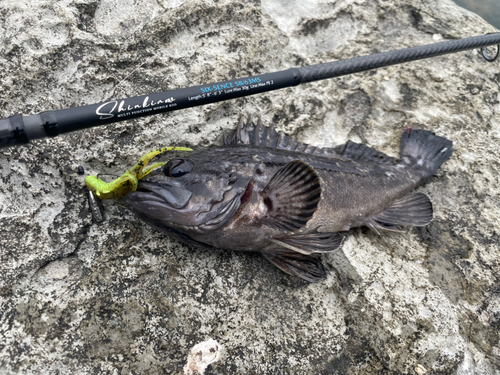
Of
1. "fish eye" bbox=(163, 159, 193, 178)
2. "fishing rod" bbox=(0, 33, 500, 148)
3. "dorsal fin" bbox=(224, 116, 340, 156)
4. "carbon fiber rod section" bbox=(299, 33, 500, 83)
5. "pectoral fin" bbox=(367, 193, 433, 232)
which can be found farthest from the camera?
"dorsal fin" bbox=(224, 116, 340, 156)

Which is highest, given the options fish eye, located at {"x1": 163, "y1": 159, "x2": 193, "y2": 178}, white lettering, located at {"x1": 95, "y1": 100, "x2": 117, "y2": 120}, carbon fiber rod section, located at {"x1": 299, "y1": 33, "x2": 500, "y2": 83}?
carbon fiber rod section, located at {"x1": 299, "y1": 33, "x2": 500, "y2": 83}

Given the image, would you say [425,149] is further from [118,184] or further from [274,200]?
[118,184]

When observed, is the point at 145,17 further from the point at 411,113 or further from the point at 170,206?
the point at 411,113

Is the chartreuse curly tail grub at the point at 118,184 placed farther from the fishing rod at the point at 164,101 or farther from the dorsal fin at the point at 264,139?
the dorsal fin at the point at 264,139

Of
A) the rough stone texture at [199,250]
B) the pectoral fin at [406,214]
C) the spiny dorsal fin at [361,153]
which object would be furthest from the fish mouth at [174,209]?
the spiny dorsal fin at [361,153]

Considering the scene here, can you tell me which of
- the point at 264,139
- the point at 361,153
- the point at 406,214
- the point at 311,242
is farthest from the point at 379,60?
the point at 311,242

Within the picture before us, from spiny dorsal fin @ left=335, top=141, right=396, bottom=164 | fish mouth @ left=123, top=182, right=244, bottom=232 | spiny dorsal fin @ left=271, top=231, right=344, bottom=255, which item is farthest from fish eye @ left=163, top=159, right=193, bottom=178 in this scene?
spiny dorsal fin @ left=335, top=141, right=396, bottom=164

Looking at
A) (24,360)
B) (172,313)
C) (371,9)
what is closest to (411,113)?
(371,9)

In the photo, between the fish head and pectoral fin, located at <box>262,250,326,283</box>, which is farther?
pectoral fin, located at <box>262,250,326,283</box>

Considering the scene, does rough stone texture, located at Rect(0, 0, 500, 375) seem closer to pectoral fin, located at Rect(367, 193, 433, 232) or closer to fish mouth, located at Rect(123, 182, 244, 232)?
pectoral fin, located at Rect(367, 193, 433, 232)
